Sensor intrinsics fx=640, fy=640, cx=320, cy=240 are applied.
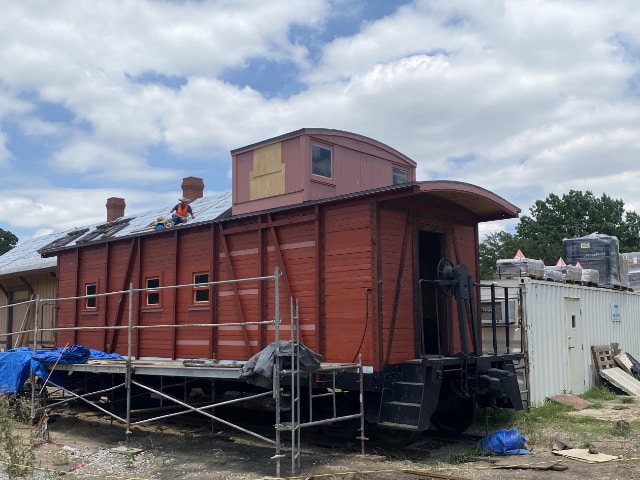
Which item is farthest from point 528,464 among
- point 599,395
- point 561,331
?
point 599,395

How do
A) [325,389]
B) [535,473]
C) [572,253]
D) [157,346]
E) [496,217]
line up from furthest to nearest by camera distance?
[572,253], [157,346], [496,217], [325,389], [535,473]

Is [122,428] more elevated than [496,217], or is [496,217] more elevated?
[496,217]

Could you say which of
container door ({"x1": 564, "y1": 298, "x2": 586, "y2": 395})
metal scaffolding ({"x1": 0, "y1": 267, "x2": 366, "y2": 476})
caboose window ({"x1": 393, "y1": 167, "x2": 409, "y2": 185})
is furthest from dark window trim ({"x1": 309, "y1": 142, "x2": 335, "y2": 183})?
container door ({"x1": 564, "y1": 298, "x2": 586, "y2": 395})

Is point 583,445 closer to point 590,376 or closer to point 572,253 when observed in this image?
point 590,376

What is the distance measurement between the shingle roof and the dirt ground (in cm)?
418

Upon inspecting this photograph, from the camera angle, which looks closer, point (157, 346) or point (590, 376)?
point (157, 346)

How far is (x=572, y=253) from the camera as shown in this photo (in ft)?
57.7

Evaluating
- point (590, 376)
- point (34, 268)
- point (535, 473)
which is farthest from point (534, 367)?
point (34, 268)

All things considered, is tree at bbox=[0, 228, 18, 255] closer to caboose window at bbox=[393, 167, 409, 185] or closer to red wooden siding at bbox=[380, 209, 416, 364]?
caboose window at bbox=[393, 167, 409, 185]

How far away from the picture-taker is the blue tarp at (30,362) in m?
11.3

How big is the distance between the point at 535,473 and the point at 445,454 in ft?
5.38

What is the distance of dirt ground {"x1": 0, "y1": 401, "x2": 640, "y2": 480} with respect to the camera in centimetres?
772

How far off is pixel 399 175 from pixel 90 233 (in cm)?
1105

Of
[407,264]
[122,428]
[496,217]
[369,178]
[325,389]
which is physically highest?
[369,178]
